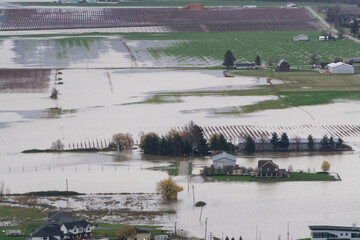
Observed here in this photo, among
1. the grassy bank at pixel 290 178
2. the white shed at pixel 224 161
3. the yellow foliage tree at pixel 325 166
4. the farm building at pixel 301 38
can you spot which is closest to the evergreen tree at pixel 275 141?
the white shed at pixel 224 161

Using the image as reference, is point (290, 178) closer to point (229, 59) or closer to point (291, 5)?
point (229, 59)

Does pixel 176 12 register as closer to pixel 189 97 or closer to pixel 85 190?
pixel 189 97

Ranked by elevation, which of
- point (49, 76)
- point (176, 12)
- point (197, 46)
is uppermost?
point (176, 12)

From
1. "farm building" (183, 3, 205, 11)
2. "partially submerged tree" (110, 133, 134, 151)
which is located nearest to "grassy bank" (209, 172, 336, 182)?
"partially submerged tree" (110, 133, 134, 151)

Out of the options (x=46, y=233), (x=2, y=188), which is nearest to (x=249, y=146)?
(x=2, y=188)

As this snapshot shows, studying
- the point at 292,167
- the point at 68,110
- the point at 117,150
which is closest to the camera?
the point at 292,167

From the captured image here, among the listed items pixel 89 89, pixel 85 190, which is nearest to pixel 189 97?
pixel 89 89

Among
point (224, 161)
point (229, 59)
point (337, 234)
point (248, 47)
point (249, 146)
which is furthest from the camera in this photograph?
point (248, 47)
